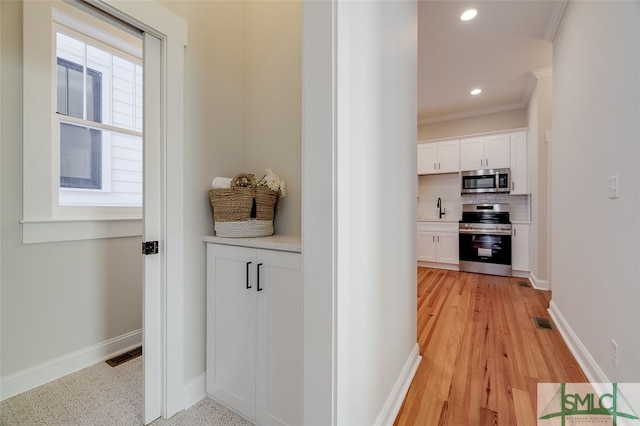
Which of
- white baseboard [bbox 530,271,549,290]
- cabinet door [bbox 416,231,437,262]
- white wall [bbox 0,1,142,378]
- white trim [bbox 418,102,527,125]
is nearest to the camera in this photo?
white wall [bbox 0,1,142,378]

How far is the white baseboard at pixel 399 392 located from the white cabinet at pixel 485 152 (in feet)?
12.7

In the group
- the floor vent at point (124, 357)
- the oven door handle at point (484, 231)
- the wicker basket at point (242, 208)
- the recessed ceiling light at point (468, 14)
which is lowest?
the floor vent at point (124, 357)

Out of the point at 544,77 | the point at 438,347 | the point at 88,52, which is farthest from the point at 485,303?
the point at 88,52

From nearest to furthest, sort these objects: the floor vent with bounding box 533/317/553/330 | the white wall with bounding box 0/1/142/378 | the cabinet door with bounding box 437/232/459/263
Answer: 1. the white wall with bounding box 0/1/142/378
2. the floor vent with bounding box 533/317/553/330
3. the cabinet door with bounding box 437/232/459/263

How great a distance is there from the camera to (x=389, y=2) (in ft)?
4.71

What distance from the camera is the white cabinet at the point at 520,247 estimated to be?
4227 millimetres

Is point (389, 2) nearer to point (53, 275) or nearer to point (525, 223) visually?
point (53, 275)

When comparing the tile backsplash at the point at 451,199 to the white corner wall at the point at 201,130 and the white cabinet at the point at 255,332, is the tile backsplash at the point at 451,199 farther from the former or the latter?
the white cabinet at the point at 255,332

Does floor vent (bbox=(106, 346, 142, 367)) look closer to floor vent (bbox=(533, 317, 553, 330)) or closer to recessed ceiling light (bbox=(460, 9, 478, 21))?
floor vent (bbox=(533, 317, 553, 330))

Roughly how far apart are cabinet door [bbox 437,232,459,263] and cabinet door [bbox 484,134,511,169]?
1344 millimetres

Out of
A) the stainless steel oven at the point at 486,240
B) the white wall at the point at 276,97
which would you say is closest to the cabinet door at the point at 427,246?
the stainless steel oven at the point at 486,240

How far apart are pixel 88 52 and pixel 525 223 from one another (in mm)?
5605

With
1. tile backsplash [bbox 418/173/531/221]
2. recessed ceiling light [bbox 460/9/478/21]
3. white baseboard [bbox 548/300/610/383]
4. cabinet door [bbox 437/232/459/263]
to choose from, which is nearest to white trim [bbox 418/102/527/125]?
tile backsplash [bbox 418/173/531/221]

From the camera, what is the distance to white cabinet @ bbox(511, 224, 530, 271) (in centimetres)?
423
